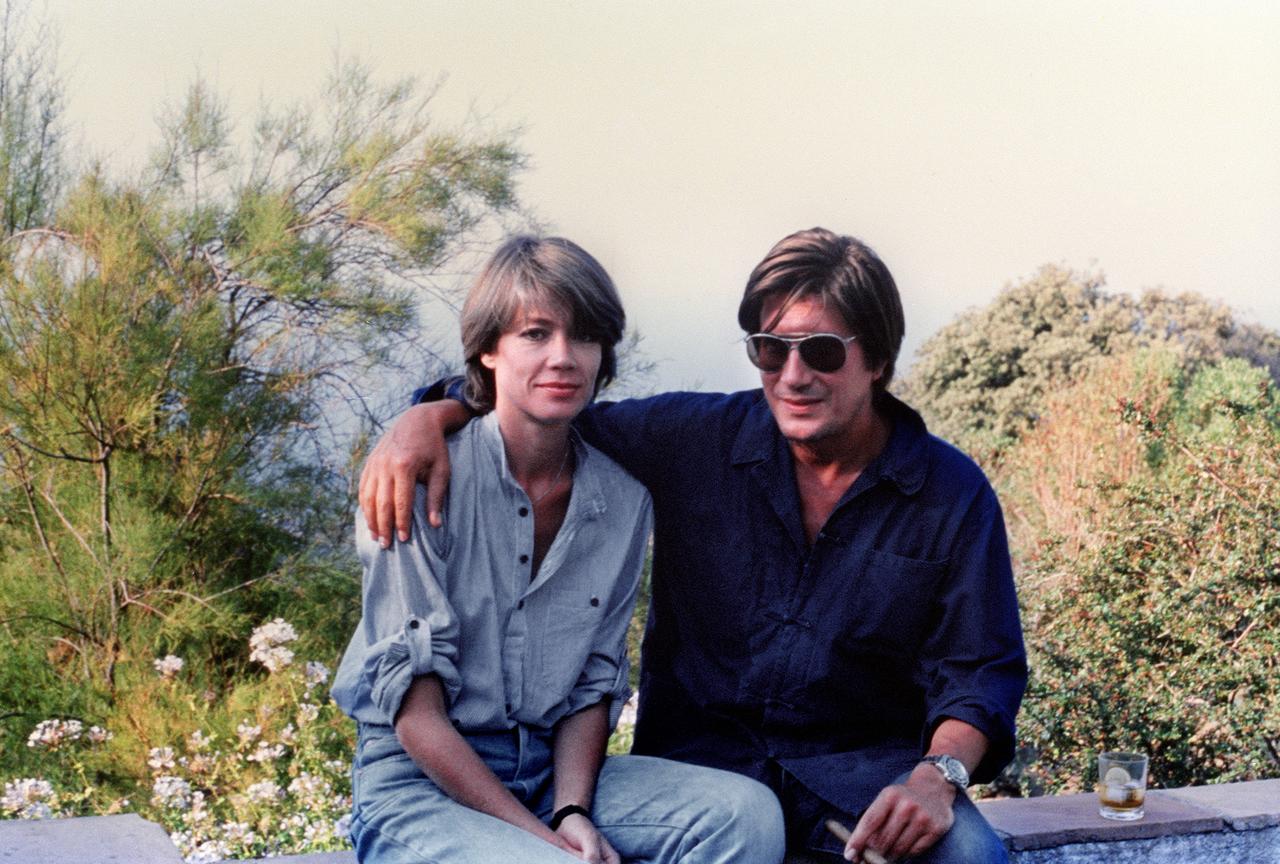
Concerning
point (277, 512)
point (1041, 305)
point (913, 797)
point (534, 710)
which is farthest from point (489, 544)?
point (1041, 305)

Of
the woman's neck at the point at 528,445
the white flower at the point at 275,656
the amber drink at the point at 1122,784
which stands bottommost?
the white flower at the point at 275,656

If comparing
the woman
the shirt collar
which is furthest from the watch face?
the shirt collar

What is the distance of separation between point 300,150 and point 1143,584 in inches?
186

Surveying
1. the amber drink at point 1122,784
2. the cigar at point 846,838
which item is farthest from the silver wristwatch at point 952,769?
the amber drink at point 1122,784

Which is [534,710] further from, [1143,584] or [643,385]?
[643,385]

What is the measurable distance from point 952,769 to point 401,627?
90 centimetres

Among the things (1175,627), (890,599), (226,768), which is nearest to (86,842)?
(890,599)

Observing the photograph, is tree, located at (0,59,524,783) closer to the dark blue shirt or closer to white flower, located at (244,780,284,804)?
white flower, located at (244,780,284,804)

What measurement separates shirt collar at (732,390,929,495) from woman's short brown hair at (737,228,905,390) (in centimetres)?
16

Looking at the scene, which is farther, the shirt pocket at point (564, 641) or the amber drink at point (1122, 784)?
the amber drink at point (1122, 784)

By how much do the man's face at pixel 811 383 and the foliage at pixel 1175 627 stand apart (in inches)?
99.9

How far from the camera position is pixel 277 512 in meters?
6.89

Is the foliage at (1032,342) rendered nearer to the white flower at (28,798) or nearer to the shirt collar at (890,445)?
the white flower at (28,798)

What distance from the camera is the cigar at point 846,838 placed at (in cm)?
217
